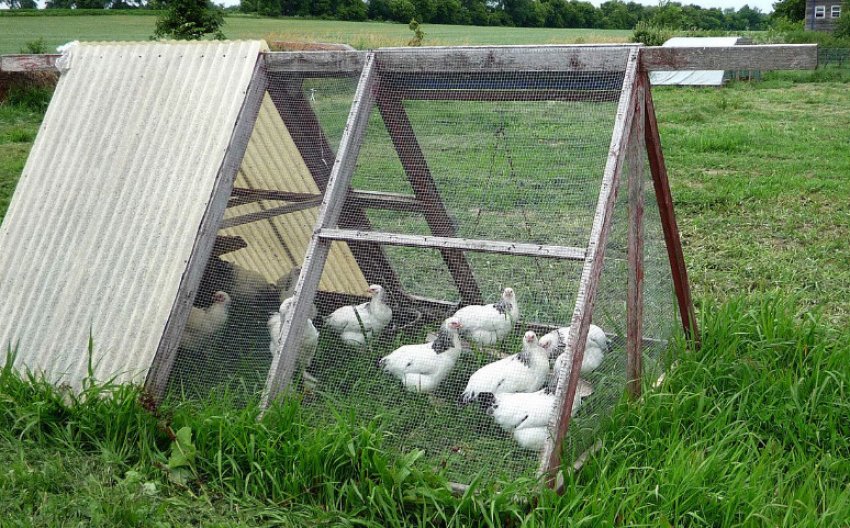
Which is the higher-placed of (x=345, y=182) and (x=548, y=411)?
(x=345, y=182)

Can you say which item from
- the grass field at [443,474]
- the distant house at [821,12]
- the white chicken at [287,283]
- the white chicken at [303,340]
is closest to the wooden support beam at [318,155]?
the white chicken at [287,283]

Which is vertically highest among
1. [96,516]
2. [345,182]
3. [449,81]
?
[449,81]

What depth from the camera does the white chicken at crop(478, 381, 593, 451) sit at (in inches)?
131

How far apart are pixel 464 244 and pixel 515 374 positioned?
0.63m

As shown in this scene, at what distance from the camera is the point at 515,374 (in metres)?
3.76

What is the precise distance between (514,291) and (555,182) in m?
0.60

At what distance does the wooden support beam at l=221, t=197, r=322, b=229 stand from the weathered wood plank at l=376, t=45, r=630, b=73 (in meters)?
1.08

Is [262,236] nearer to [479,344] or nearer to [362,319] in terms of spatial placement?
[362,319]

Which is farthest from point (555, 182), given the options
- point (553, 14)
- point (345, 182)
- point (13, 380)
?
point (553, 14)

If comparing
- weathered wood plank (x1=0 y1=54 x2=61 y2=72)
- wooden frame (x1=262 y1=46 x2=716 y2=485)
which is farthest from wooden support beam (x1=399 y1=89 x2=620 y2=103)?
weathered wood plank (x1=0 y1=54 x2=61 y2=72)

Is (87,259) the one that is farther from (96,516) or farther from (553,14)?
(553,14)

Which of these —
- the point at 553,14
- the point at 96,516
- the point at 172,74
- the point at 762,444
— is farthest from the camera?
the point at 553,14

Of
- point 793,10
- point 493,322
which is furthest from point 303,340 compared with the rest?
point 793,10

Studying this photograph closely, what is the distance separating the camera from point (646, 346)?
13.6ft
